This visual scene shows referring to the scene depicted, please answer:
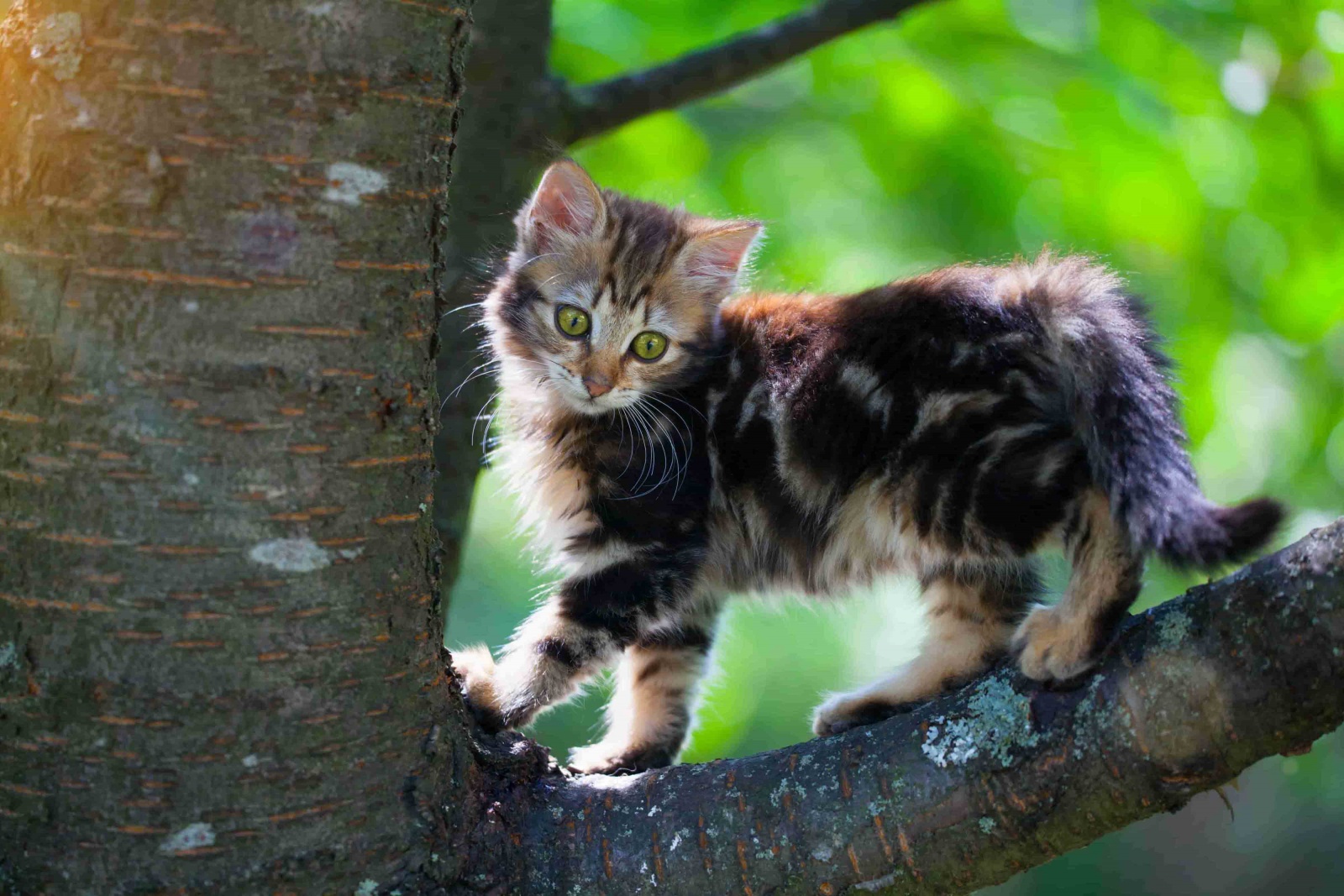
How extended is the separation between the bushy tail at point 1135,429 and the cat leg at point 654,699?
3.84ft

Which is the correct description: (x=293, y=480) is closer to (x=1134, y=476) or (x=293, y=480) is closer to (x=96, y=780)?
(x=96, y=780)

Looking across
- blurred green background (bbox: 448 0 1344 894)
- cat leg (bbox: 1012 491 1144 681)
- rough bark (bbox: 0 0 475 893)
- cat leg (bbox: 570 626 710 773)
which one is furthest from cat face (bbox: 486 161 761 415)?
rough bark (bbox: 0 0 475 893)

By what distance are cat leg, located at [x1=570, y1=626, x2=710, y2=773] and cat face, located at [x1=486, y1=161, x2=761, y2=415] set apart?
0.60m

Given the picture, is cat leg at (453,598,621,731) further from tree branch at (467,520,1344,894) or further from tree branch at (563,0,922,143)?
tree branch at (563,0,922,143)

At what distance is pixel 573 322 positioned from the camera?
259 centimetres

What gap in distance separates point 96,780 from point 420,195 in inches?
30.0

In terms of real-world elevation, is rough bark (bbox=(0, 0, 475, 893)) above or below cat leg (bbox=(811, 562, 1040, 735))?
above

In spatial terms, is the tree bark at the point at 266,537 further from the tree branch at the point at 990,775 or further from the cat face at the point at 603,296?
the cat face at the point at 603,296

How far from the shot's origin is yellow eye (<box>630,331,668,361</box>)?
8.37 ft

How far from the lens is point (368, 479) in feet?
4.50

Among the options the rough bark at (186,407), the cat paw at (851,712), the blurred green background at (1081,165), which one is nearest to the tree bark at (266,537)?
the rough bark at (186,407)

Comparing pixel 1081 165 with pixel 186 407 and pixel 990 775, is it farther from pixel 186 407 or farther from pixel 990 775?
pixel 186 407

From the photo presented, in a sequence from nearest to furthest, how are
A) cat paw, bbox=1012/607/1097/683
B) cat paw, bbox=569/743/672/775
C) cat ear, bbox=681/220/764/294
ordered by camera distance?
cat paw, bbox=1012/607/1097/683, cat paw, bbox=569/743/672/775, cat ear, bbox=681/220/764/294

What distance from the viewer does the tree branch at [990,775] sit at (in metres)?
1.26
